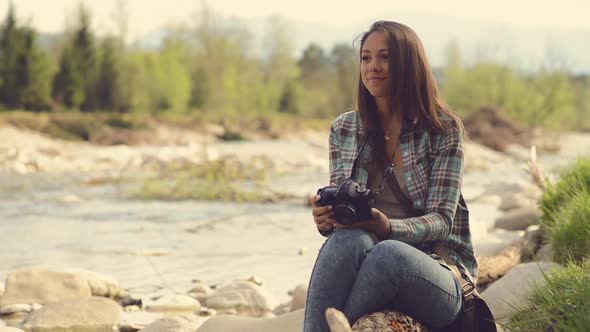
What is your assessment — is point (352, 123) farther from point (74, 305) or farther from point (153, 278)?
point (153, 278)

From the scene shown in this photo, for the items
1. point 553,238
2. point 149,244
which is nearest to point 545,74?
point 149,244

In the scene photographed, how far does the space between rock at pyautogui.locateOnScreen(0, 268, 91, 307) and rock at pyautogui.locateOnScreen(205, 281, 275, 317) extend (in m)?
0.79

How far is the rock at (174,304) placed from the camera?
191 inches

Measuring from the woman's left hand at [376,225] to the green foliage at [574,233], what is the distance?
1589 millimetres

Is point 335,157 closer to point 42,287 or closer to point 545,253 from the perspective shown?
point 545,253

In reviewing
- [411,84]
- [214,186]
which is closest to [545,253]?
[411,84]

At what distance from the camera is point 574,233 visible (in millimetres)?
3996

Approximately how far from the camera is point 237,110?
43.6 metres

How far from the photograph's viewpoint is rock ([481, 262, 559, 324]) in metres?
3.66

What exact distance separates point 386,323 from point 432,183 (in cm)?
50

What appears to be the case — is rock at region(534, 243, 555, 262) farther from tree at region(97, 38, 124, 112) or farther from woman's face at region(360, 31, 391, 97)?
tree at region(97, 38, 124, 112)

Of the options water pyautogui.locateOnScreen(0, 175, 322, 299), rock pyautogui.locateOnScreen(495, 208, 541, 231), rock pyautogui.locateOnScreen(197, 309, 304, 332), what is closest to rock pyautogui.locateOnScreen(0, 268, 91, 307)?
water pyautogui.locateOnScreen(0, 175, 322, 299)

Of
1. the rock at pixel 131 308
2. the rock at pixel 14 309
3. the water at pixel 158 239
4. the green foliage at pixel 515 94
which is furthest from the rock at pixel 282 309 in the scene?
the green foliage at pixel 515 94

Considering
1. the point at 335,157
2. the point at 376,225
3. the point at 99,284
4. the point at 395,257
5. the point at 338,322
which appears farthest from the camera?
the point at 99,284
